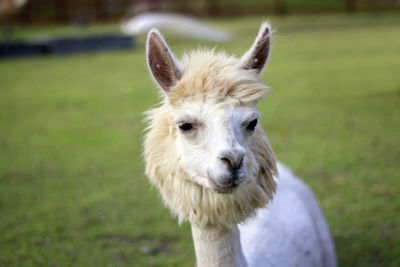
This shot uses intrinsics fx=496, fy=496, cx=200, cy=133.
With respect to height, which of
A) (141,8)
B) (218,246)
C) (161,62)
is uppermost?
(161,62)

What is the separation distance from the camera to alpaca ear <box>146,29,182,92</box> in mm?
2354

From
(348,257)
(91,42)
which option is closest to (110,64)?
(91,42)

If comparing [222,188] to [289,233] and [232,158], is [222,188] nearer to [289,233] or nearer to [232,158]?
[232,158]

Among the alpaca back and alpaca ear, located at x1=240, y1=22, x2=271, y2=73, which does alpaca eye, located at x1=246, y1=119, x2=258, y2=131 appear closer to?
alpaca ear, located at x1=240, y1=22, x2=271, y2=73

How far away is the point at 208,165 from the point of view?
2.21 meters

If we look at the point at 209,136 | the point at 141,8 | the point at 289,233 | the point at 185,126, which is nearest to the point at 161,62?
the point at 185,126

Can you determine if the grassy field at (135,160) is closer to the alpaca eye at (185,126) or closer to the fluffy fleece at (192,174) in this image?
the fluffy fleece at (192,174)

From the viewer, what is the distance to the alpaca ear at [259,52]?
95.6 inches

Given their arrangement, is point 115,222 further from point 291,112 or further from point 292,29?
point 292,29

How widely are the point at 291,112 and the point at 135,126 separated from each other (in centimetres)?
243

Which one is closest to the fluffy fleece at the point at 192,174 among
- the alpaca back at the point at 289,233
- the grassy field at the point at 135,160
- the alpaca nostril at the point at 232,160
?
the alpaca nostril at the point at 232,160

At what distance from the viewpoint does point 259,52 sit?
2.47 m

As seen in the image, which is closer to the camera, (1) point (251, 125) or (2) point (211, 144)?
(2) point (211, 144)

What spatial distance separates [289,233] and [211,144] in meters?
1.17
